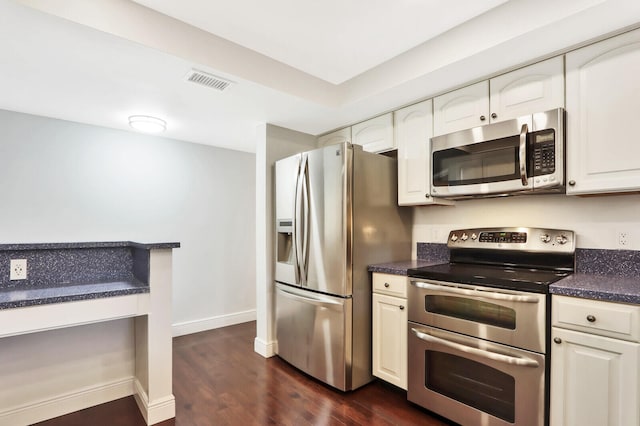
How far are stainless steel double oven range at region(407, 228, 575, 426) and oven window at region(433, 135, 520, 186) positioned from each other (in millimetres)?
435

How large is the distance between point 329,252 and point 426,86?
1426 mm

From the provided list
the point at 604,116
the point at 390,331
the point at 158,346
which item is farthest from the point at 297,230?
the point at 604,116

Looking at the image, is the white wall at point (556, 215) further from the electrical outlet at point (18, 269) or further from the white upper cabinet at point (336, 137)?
the electrical outlet at point (18, 269)

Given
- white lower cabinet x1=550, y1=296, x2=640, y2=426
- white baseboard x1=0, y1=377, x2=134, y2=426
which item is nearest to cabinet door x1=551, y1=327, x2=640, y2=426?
white lower cabinet x1=550, y1=296, x2=640, y2=426

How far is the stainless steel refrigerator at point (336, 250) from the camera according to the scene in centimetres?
242

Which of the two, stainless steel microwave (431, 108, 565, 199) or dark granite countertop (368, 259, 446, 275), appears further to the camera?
dark granite countertop (368, 259, 446, 275)

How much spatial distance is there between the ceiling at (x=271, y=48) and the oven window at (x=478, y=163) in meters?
0.49

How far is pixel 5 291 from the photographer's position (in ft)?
6.20

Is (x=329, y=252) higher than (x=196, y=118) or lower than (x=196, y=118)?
lower

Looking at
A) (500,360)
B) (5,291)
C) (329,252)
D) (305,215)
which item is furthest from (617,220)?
(5,291)

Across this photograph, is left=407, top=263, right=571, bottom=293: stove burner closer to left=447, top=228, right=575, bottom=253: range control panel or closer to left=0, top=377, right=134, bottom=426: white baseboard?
left=447, top=228, right=575, bottom=253: range control panel

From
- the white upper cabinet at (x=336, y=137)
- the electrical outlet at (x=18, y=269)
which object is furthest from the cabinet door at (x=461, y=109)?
the electrical outlet at (x=18, y=269)

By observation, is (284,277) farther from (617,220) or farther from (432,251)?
(617,220)

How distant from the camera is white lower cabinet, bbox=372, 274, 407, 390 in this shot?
230cm
